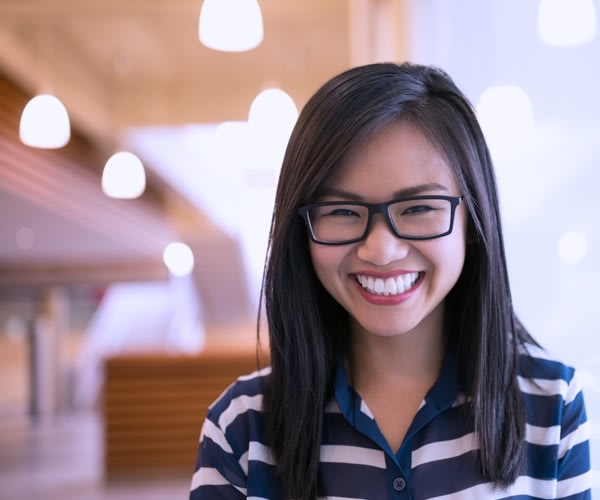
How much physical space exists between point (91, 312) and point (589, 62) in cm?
2525

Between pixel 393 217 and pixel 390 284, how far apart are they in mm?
98

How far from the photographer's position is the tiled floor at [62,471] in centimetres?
726

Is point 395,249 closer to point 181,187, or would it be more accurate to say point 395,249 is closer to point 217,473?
point 217,473

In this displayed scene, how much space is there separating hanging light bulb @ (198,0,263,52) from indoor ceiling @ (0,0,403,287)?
2.17m

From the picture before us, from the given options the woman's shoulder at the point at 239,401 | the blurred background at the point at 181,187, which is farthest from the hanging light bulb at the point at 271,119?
the woman's shoulder at the point at 239,401

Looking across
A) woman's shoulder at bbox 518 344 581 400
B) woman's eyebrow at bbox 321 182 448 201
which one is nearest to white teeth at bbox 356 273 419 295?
woman's eyebrow at bbox 321 182 448 201

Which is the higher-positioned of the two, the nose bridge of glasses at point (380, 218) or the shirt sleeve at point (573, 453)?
the nose bridge of glasses at point (380, 218)

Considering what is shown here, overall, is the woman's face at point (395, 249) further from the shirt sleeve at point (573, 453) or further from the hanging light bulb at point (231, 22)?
the hanging light bulb at point (231, 22)

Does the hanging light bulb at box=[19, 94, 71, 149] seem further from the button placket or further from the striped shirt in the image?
the button placket

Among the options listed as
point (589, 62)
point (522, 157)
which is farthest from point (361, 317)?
point (522, 157)

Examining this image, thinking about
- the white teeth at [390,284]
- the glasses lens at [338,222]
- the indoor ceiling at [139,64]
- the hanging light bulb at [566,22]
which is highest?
the indoor ceiling at [139,64]

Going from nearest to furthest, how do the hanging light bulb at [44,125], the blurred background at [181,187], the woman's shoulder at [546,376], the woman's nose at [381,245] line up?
the woman's nose at [381,245] → the woman's shoulder at [546,376] → the blurred background at [181,187] → the hanging light bulb at [44,125]

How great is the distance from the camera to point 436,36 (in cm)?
266

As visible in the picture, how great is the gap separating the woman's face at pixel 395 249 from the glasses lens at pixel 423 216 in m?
0.01
